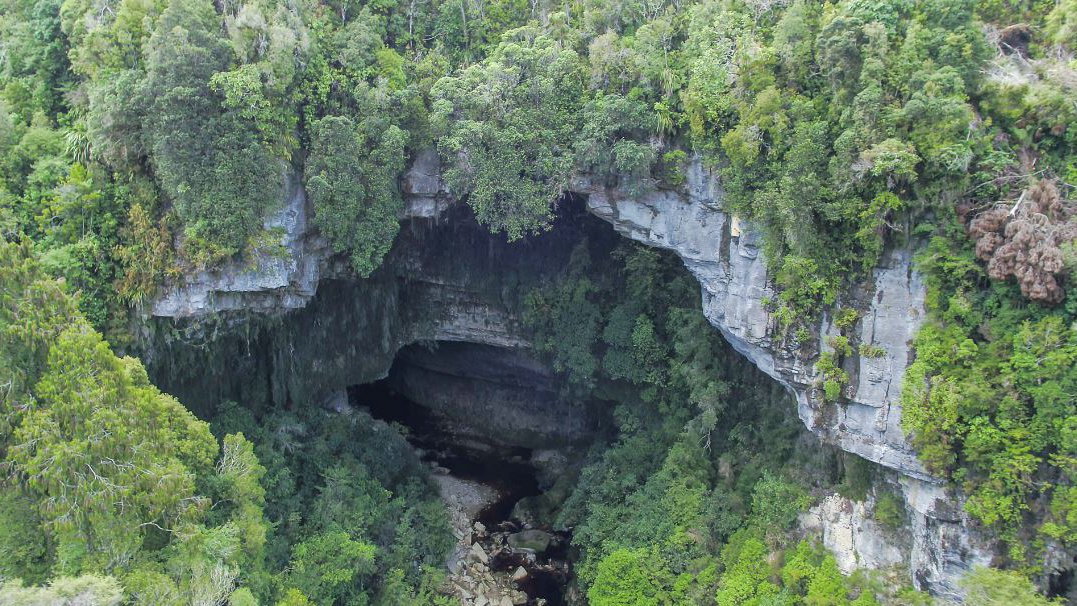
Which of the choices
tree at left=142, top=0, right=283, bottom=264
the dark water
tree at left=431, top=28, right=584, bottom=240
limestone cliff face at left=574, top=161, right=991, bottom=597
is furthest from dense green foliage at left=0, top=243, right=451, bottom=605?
limestone cliff face at left=574, top=161, right=991, bottom=597

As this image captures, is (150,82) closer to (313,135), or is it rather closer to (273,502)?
(313,135)

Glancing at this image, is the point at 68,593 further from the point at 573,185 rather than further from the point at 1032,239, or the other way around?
the point at 1032,239

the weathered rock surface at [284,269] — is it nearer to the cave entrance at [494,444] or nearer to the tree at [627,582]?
the cave entrance at [494,444]

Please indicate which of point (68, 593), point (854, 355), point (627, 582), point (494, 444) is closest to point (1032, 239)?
point (854, 355)

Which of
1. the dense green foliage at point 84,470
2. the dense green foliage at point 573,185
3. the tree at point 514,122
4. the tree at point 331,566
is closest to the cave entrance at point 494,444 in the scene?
the dense green foliage at point 573,185

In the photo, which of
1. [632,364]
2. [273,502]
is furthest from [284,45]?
[632,364]

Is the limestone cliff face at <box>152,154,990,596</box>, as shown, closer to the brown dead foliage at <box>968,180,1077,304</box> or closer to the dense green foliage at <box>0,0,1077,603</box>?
the dense green foliage at <box>0,0,1077,603</box>
